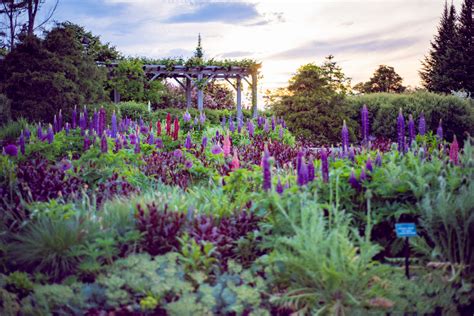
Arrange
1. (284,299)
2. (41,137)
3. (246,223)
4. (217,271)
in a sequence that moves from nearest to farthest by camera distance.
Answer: (284,299)
(217,271)
(246,223)
(41,137)

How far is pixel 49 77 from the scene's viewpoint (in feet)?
37.2

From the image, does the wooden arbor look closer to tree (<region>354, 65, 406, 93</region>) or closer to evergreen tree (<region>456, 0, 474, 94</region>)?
evergreen tree (<region>456, 0, 474, 94</region>)

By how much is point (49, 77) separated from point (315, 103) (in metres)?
6.95

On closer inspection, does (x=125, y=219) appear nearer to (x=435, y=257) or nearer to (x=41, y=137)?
(x=435, y=257)

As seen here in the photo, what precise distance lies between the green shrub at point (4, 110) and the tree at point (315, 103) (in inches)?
278

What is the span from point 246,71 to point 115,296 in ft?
74.0

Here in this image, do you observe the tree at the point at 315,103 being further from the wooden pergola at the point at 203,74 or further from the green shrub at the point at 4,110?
the wooden pergola at the point at 203,74

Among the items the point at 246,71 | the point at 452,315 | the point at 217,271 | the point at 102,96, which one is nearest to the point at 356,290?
the point at 452,315

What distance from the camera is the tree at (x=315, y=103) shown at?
13312 mm

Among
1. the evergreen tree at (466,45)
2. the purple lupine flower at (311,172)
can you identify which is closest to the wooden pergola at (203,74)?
the evergreen tree at (466,45)

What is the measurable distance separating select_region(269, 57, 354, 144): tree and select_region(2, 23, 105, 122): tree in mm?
5177

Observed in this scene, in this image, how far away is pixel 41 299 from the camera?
118 inches

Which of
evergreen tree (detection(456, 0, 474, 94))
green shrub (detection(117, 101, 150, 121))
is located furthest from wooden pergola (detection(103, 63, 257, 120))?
evergreen tree (detection(456, 0, 474, 94))

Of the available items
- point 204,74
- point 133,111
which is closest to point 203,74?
point 204,74
